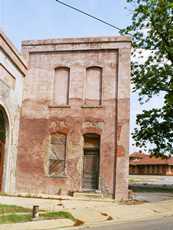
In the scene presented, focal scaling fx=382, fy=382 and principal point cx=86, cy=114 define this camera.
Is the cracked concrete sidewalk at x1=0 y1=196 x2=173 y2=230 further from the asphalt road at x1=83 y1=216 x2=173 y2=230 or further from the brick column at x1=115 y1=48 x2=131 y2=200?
the brick column at x1=115 y1=48 x2=131 y2=200

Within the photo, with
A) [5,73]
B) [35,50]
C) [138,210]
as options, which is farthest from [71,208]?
[35,50]

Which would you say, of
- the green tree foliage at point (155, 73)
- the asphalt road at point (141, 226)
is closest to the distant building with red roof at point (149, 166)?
the green tree foliage at point (155, 73)

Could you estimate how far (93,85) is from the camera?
2178 cm

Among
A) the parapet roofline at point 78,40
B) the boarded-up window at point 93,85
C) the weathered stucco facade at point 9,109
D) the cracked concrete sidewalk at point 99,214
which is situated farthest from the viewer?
the parapet roofline at point 78,40

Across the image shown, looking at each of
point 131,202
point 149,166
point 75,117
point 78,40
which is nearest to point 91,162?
point 75,117

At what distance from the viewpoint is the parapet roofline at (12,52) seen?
18.4 m

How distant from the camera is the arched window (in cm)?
2112

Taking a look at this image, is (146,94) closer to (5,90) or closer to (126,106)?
(126,106)

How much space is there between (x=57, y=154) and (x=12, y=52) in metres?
6.06

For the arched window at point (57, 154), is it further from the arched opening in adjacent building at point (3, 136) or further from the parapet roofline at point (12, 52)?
the parapet roofline at point (12, 52)

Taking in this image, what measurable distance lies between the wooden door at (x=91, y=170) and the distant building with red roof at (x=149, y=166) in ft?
148

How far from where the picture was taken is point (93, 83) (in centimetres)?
2178

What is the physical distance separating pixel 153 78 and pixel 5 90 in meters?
12.9

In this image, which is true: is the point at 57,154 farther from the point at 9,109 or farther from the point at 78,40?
the point at 78,40
